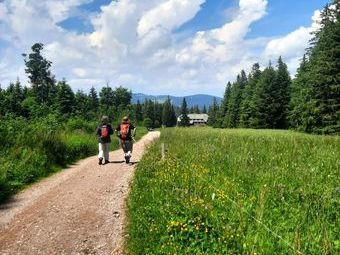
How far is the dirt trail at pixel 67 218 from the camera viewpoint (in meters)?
7.95

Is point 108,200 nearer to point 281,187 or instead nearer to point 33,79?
point 281,187

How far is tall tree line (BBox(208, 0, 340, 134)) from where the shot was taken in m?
41.1

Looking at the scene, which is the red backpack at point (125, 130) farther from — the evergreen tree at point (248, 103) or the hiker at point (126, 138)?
the evergreen tree at point (248, 103)

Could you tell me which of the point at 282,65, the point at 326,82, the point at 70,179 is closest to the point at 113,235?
the point at 70,179

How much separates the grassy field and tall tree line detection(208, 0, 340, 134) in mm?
31762

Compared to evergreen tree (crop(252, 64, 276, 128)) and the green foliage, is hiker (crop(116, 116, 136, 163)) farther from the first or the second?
evergreen tree (crop(252, 64, 276, 128))

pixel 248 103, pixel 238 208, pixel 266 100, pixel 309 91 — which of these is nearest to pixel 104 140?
pixel 238 208

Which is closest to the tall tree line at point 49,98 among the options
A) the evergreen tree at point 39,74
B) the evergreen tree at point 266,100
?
the evergreen tree at point 39,74

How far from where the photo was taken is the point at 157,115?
19438cm

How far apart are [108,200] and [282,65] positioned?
72.9 m

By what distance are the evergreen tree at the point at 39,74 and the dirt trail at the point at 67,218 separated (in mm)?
83534

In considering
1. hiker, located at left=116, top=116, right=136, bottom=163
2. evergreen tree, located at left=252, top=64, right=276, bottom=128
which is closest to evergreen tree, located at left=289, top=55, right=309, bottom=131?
evergreen tree, located at left=252, top=64, right=276, bottom=128

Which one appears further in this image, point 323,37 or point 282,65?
point 282,65

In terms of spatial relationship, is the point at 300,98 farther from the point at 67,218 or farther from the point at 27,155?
the point at 67,218
